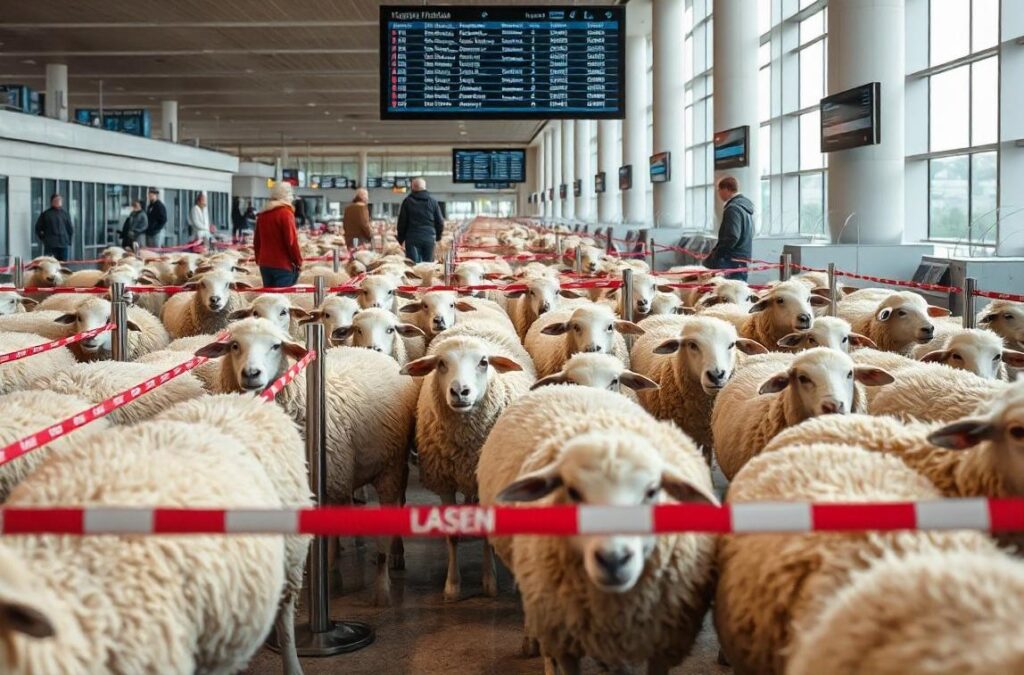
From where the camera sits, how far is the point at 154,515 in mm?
2102

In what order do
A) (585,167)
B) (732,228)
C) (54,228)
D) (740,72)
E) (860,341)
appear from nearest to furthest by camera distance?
(860,341) → (732,228) → (740,72) → (54,228) → (585,167)

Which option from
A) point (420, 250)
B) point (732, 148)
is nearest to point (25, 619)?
point (420, 250)

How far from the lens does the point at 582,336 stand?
21.7ft

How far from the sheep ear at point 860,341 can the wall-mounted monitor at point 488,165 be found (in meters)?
36.0

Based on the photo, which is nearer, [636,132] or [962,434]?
[962,434]

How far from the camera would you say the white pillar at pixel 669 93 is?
20078 mm

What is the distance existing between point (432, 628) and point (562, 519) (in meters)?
2.78

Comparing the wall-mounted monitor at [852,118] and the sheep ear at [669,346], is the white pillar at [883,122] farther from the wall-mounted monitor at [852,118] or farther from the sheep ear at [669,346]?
the sheep ear at [669,346]

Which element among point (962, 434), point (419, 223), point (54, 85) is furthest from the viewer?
point (54, 85)

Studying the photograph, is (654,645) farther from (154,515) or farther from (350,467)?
(350,467)

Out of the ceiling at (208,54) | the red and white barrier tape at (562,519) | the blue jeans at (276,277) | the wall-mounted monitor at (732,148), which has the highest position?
the ceiling at (208,54)

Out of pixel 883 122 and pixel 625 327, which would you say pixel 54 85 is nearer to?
pixel 883 122

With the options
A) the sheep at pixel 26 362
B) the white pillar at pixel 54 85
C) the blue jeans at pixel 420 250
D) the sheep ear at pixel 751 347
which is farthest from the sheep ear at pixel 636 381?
the white pillar at pixel 54 85

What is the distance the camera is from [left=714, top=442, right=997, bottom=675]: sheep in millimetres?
2678
